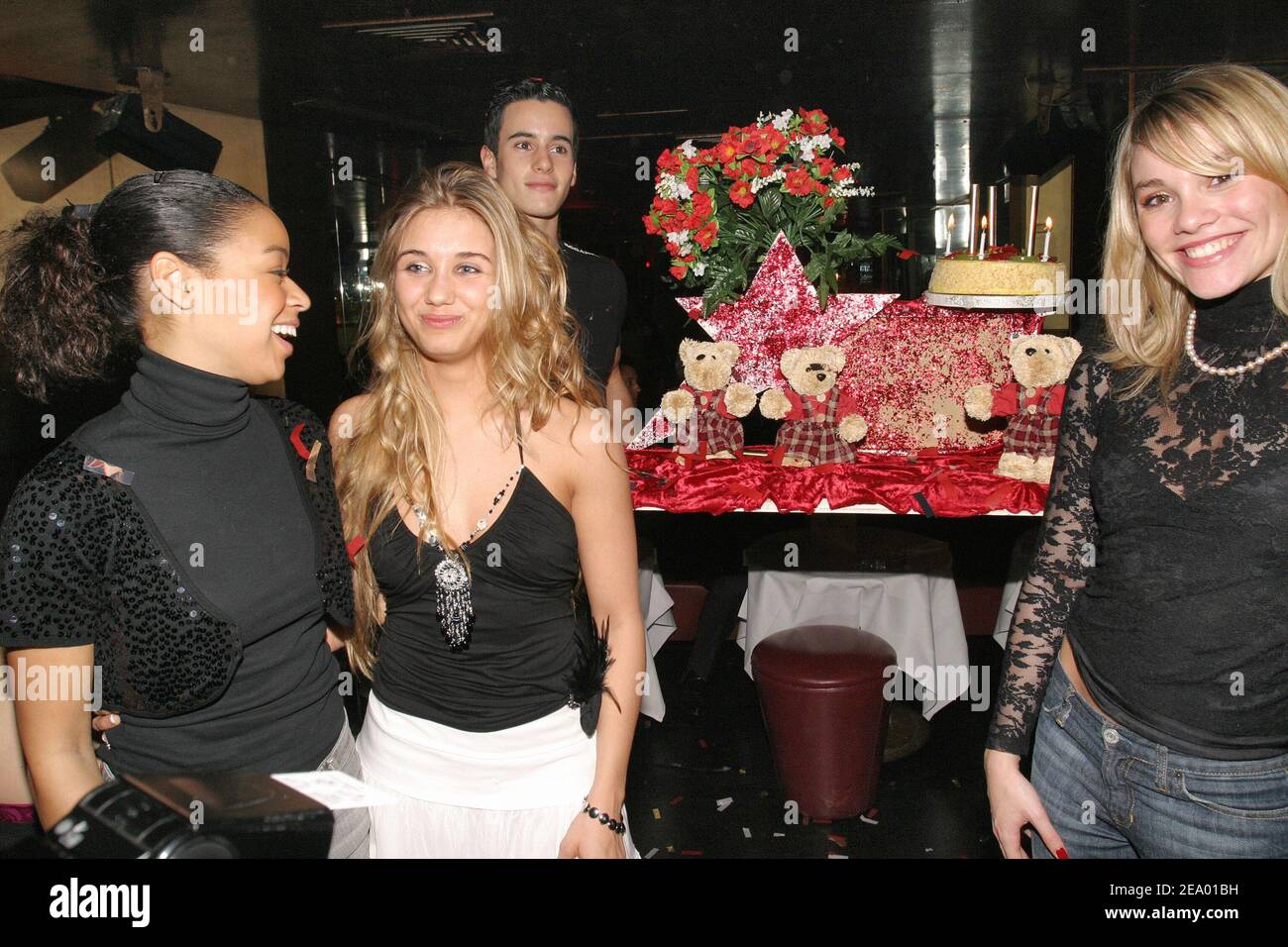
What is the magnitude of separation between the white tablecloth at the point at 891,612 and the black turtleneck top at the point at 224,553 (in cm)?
229

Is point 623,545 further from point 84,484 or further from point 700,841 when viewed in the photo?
point 700,841

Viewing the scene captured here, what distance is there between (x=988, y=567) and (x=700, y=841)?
2.10m

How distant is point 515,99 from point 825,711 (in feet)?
6.88

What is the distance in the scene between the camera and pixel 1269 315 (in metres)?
1.26

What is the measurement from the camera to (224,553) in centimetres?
126

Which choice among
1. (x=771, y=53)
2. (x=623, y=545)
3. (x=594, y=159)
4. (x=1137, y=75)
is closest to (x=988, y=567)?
(x=623, y=545)

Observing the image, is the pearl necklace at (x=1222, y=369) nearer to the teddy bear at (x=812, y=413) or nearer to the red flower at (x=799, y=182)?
the teddy bear at (x=812, y=413)

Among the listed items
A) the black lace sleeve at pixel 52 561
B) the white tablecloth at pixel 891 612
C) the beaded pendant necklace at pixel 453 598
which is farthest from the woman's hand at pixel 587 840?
the white tablecloth at pixel 891 612

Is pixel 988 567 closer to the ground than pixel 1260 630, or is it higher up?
closer to the ground

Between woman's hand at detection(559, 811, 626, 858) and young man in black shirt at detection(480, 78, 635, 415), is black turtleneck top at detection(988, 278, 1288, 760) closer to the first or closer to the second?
woman's hand at detection(559, 811, 626, 858)

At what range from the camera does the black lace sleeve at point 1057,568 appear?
142 centimetres

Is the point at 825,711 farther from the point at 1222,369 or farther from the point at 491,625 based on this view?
the point at 1222,369

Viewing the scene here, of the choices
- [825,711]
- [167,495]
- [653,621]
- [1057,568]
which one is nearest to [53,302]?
[167,495]

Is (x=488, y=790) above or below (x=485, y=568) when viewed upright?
below
